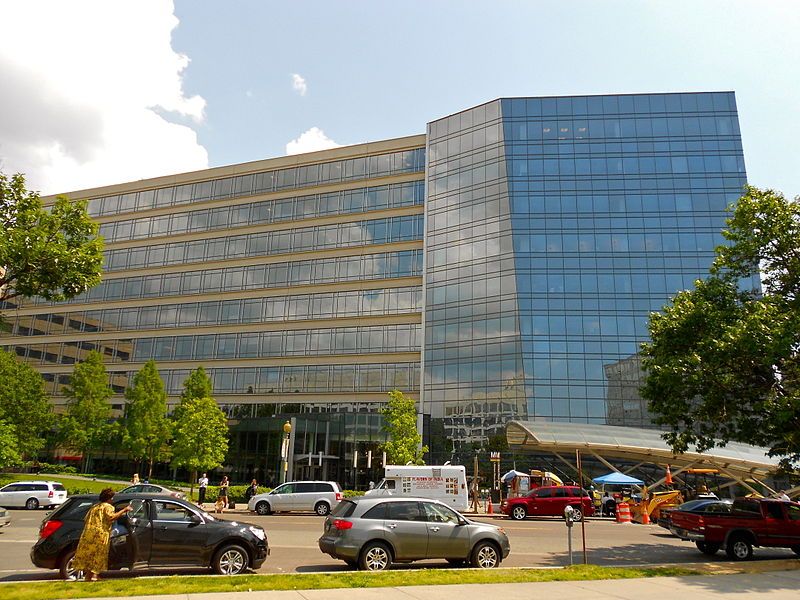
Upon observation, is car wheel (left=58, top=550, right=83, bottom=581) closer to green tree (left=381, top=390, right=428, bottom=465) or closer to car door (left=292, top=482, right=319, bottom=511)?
car door (left=292, top=482, right=319, bottom=511)

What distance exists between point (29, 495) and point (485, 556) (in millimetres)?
29257

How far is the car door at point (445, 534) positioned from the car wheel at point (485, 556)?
8.3 inches

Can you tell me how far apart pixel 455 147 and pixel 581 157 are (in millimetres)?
11686

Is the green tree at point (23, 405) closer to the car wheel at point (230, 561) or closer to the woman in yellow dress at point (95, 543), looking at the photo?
the car wheel at point (230, 561)

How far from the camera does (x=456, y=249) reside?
54.2 meters

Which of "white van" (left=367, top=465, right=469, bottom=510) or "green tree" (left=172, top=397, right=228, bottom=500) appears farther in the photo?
"green tree" (left=172, top=397, right=228, bottom=500)

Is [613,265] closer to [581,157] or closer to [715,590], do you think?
[581,157]

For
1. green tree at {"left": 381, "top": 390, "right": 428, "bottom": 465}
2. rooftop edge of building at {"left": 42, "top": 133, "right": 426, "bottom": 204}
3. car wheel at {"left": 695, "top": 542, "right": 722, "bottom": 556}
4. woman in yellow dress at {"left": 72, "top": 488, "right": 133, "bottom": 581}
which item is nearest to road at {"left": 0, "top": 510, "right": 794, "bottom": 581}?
car wheel at {"left": 695, "top": 542, "right": 722, "bottom": 556}

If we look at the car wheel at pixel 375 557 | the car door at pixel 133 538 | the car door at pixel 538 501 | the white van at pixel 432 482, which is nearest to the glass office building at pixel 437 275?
the car door at pixel 538 501

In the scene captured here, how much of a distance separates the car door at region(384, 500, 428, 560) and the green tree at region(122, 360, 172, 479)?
4272 cm

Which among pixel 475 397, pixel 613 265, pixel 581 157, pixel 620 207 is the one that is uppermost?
pixel 581 157

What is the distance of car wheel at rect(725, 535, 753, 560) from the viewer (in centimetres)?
1731

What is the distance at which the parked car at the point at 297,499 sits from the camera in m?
30.8

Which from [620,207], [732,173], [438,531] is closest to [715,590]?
[438,531]
